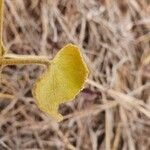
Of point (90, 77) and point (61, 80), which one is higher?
point (61, 80)

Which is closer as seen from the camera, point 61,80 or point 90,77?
point 61,80

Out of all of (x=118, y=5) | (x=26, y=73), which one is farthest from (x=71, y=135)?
(x=118, y=5)

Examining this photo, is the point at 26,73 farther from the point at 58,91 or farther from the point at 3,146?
the point at 58,91

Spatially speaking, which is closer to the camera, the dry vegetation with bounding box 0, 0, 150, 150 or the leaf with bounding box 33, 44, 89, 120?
the leaf with bounding box 33, 44, 89, 120

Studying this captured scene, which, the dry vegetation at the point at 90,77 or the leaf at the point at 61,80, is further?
the dry vegetation at the point at 90,77
